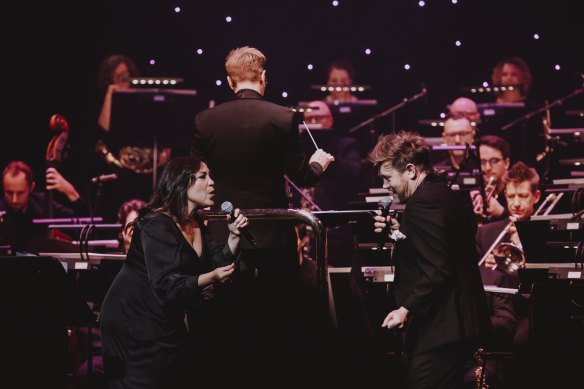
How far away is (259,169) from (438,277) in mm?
1441

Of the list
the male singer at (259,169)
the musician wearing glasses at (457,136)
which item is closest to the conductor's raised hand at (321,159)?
the male singer at (259,169)

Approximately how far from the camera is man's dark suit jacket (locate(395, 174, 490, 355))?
14.3 ft

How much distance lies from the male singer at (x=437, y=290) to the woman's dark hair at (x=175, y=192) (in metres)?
1.11

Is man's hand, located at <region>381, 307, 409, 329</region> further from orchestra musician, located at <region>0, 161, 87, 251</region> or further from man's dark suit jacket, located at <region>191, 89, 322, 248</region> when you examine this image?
orchestra musician, located at <region>0, 161, 87, 251</region>

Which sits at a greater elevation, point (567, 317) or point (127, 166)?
point (127, 166)

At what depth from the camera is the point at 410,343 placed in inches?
174

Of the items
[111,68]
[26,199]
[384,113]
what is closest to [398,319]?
[26,199]

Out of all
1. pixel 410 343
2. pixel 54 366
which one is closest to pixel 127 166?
pixel 54 366

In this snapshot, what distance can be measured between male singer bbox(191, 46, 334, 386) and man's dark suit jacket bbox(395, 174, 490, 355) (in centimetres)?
98

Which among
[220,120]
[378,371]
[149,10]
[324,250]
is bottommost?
[378,371]

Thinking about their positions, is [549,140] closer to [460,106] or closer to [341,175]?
[460,106]

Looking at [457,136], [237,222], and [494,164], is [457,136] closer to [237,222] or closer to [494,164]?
[494,164]

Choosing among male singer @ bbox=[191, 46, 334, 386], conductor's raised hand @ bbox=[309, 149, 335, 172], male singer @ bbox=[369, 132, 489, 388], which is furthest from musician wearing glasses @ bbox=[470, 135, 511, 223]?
male singer @ bbox=[369, 132, 489, 388]

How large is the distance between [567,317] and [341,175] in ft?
13.1
